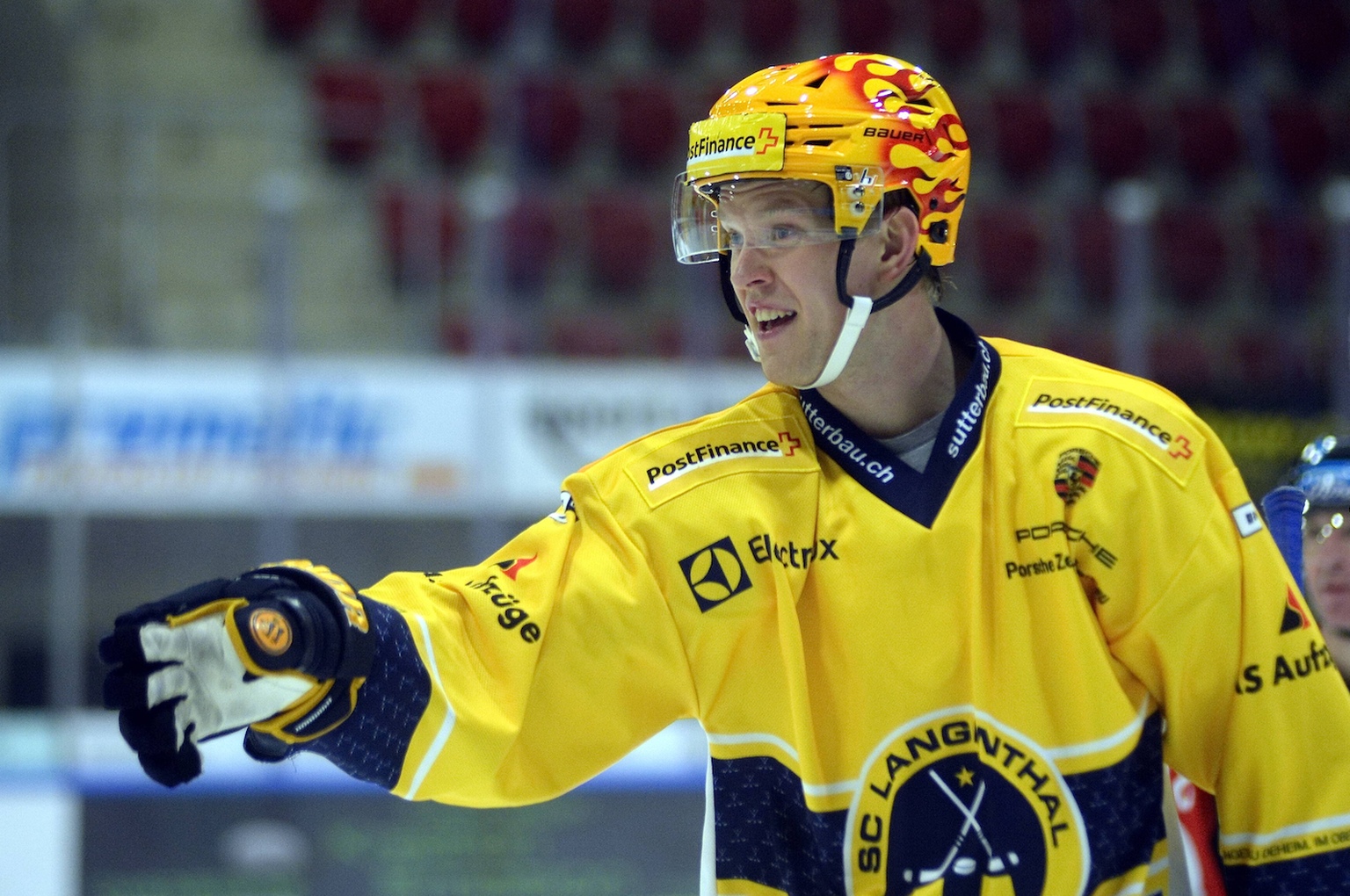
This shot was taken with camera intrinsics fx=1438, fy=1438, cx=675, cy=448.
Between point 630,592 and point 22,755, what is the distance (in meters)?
3.43

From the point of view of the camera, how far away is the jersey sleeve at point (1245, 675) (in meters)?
1.65

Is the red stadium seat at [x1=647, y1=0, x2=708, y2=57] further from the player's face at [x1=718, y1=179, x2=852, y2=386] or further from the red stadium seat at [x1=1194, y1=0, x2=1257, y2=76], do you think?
the player's face at [x1=718, y1=179, x2=852, y2=386]

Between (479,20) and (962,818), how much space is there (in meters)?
7.26

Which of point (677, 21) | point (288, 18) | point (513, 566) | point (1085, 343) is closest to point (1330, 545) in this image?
point (513, 566)

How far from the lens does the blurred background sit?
4922 millimetres

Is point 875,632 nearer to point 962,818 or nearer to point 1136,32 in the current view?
point 962,818

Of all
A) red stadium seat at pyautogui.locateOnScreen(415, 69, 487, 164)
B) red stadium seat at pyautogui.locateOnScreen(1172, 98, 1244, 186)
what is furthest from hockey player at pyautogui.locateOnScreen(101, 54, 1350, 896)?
red stadium seat at pyautogui.locateOnScreen(1172, 98, 1244, 186)

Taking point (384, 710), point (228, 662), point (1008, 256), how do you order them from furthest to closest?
point (1008, 256) → point (384, 710) → point (228, 662)

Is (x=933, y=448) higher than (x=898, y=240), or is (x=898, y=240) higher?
(x=898, y=240)

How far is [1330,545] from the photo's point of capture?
2248 mm

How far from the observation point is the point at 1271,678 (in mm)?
1658

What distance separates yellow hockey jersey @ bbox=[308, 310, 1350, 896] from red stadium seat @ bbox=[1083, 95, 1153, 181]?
6.81 meters

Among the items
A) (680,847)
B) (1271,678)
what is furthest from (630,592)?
(680,847)

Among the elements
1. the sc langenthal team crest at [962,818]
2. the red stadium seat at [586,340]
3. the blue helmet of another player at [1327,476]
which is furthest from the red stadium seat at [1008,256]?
the sc langenthal team crest at [962,818]
